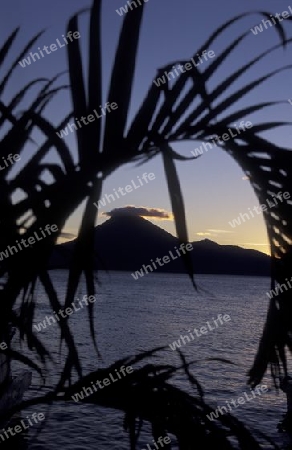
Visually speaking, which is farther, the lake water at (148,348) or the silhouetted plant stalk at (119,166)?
the lake water at (148,348)

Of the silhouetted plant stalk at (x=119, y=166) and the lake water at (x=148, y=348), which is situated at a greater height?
the silhouetted plant stalk at (x=119, y=166)

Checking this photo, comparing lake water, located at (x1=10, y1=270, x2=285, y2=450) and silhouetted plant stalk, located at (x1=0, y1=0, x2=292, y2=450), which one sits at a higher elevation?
silhouetted plant stalk, located at (x1=0, y1=0, x2=292, y2=450)

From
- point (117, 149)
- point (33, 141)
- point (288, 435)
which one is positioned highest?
point (33, 141)

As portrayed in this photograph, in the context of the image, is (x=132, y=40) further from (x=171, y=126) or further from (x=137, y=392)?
(x=137, y=392)

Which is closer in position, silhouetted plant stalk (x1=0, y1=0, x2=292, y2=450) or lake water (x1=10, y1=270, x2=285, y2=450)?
silhouetted plant stalk (x1=0, y1=0, x2=292, y2=450)

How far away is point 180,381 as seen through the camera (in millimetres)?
35094

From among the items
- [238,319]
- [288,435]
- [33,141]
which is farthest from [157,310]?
[33,141]

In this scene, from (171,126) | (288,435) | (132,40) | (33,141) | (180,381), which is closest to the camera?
(132,40)

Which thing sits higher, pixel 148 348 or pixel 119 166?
pixel 119 166

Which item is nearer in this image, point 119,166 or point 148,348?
point 119,166

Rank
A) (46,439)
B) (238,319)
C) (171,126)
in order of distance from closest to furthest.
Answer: (171,126)
(46,439)
(238,319)

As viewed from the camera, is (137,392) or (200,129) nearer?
(200,129)

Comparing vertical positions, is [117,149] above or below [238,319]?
above

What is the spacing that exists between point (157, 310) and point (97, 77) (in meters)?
98.9
